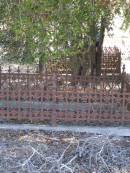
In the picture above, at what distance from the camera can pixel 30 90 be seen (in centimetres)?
952

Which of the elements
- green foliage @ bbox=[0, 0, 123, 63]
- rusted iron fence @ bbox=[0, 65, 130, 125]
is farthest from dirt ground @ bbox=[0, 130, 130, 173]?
green foliage @ bbox=[0, 0, 123, 63]

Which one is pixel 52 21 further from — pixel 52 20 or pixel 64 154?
pixel 64 154

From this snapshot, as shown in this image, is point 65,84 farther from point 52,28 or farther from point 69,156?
point 69,156

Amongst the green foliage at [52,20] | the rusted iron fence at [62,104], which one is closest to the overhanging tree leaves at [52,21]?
the green foliage at [52,20]

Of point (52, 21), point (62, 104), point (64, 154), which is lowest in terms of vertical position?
point (64, 154)

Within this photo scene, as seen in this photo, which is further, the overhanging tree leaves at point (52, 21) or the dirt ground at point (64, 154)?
the overhanging tree leaves at point (52, 21)

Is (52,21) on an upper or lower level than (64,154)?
upper

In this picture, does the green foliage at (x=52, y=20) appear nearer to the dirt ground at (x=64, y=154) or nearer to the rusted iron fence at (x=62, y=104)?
the rusted iron fence at (x=62, y=104)

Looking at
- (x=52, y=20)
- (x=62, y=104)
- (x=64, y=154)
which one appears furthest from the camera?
(x=62, y=104)

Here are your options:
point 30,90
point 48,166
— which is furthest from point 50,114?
point 48,166

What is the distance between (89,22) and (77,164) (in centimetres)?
324

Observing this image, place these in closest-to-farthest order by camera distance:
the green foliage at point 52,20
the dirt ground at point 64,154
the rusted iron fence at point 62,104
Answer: the dirt ground at point 64,154 < the green foliage at point 52,20 < the rusted iron fence at point 62,104

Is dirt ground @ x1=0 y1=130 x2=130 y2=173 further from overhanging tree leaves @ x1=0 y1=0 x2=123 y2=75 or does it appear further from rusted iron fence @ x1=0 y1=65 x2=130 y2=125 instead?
overhanging tree leaves @ x1=0 y1=0 x2=123 y2=75

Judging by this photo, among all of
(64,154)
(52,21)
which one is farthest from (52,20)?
(64,154)
